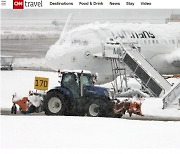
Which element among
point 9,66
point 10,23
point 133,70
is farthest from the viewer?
point 10,23

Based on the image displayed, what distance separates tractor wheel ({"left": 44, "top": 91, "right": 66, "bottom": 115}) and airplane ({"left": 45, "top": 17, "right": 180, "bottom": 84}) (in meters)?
8.40

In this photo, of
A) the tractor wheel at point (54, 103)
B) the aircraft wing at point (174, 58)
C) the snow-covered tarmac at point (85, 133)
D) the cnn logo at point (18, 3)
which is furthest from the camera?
the aircraft wing at point (174, 58)

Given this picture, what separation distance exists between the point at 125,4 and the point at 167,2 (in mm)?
2076

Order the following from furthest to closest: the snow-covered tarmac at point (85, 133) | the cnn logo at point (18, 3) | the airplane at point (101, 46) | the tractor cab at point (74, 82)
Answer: the airplane at point (101, 46) → the cnn logo at point (18, 3) → the tractor cab at point (74, 82) → the snow-covered tarmac at point (85, 133)

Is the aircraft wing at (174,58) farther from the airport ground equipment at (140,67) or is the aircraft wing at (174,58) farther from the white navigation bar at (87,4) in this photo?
the white navigation bar at (87,4)

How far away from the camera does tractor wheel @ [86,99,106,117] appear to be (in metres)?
Answer: 18.5

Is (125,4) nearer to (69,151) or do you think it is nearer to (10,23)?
(69,151)

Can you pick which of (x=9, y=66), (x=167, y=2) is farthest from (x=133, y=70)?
(x=9, y=66)

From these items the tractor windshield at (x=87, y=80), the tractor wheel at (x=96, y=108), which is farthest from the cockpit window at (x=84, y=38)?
the tractor wheel at (x=96, y=108)

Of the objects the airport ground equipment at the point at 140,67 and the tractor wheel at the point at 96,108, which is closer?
the tractor wheel at the point at 96,108

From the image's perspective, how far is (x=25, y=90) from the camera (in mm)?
30766

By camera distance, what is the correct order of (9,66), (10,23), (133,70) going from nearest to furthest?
1. (133,70)
2. (9,66)
3. (10,23)

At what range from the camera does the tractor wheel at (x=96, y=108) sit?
18.5m

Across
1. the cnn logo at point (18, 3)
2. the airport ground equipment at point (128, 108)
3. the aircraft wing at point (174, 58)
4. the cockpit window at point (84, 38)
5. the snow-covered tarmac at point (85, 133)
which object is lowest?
the snow-covered tarmac at point (85, 133)
